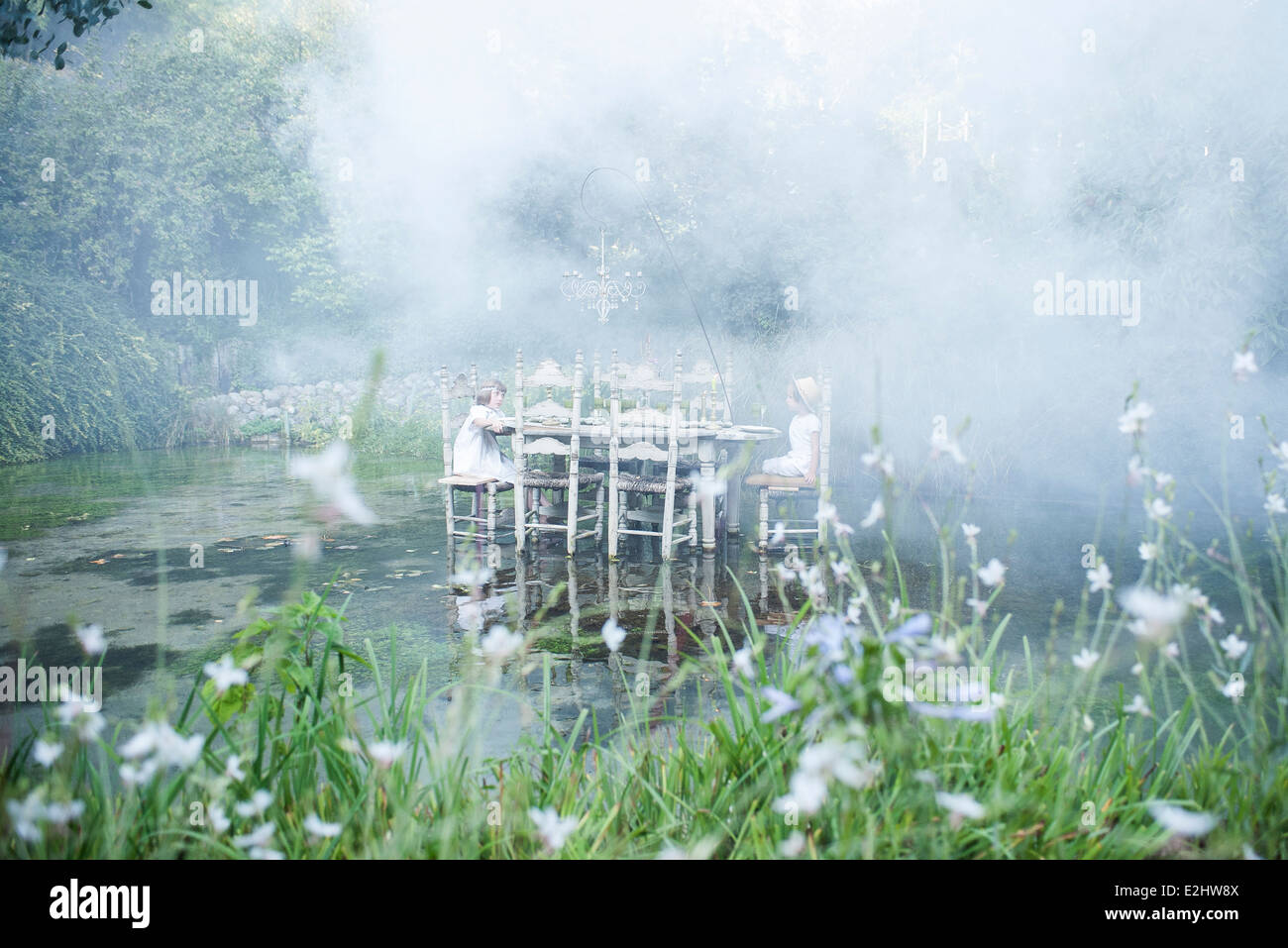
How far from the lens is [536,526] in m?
4.99

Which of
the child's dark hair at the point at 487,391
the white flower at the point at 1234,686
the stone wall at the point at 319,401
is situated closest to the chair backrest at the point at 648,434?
the child's dark hair at the point at 487,391

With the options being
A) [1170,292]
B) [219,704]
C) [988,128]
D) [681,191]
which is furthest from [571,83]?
[219,704]

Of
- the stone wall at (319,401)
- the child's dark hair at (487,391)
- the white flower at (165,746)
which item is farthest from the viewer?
the stone wall at (319,401)

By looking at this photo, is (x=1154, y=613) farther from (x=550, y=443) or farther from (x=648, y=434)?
(x=550, y=443)

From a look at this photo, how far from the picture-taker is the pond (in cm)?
288

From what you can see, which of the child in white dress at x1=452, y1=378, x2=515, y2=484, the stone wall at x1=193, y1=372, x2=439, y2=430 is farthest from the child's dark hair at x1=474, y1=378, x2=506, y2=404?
the stone wall at x1=193, y1=372, x2=439, y2=430

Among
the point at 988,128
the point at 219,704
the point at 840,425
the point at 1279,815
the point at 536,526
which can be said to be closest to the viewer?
the point at 1279,815

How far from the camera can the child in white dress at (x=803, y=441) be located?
509 centimetres

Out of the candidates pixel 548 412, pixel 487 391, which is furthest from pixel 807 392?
pixel 487 391

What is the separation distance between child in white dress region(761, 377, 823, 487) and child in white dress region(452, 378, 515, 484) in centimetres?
168

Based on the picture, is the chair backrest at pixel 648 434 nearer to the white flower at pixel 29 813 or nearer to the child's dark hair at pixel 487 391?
the child's dark hair at pixel 487 391

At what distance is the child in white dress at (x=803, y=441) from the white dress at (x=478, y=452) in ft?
5.50

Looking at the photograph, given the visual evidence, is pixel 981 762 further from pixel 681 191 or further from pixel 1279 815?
pixel 681 191

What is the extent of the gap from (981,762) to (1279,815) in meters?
0.47
